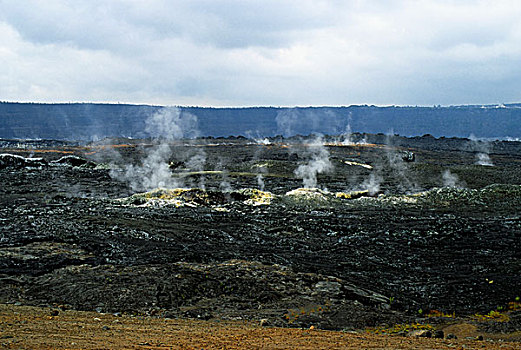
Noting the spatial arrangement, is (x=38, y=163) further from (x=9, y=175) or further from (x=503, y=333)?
(x=503, y=333)

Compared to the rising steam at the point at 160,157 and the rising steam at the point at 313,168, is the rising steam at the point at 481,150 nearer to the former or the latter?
Result: the rising steam at the point at 313,168

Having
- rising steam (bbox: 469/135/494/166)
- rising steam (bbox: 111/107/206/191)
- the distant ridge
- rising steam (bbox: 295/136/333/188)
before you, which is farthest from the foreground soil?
the distant ridge

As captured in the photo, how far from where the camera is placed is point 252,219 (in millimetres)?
22516

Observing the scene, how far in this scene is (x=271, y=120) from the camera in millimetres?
163500

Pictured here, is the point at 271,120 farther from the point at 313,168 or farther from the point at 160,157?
the point at 313,168

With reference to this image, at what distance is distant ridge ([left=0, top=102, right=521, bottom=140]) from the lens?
438 ft

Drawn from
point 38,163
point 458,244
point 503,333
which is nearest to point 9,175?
point 38,163

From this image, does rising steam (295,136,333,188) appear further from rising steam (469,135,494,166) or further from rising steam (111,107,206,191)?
rising steam (469,135,494,166)

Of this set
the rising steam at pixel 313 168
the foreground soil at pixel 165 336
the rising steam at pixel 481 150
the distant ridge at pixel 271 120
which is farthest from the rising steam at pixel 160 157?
the rising steam at pixel 481 150

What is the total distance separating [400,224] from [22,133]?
122782 mm

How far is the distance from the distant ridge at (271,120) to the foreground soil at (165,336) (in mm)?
124611

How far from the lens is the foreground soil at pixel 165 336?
271 inches

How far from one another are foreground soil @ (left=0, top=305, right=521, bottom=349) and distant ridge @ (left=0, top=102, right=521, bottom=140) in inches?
4906

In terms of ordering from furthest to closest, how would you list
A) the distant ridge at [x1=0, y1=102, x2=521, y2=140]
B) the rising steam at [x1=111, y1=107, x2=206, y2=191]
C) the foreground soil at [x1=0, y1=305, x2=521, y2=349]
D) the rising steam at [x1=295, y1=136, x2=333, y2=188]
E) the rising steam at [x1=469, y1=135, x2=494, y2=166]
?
the distant ridge at [x1=0, y1=102, x2=521, y2=140]
the rising steam at [x1=469, y1=135, x2=494, y2=166]
the rising steam at [x1=295, y1=136, x2=333, y2=188]
the rising steam at [x1=111, y1=107, x2=206, y2=191]
the foreground soil at [x1=0, y1=305, x2=521, y2=349]
